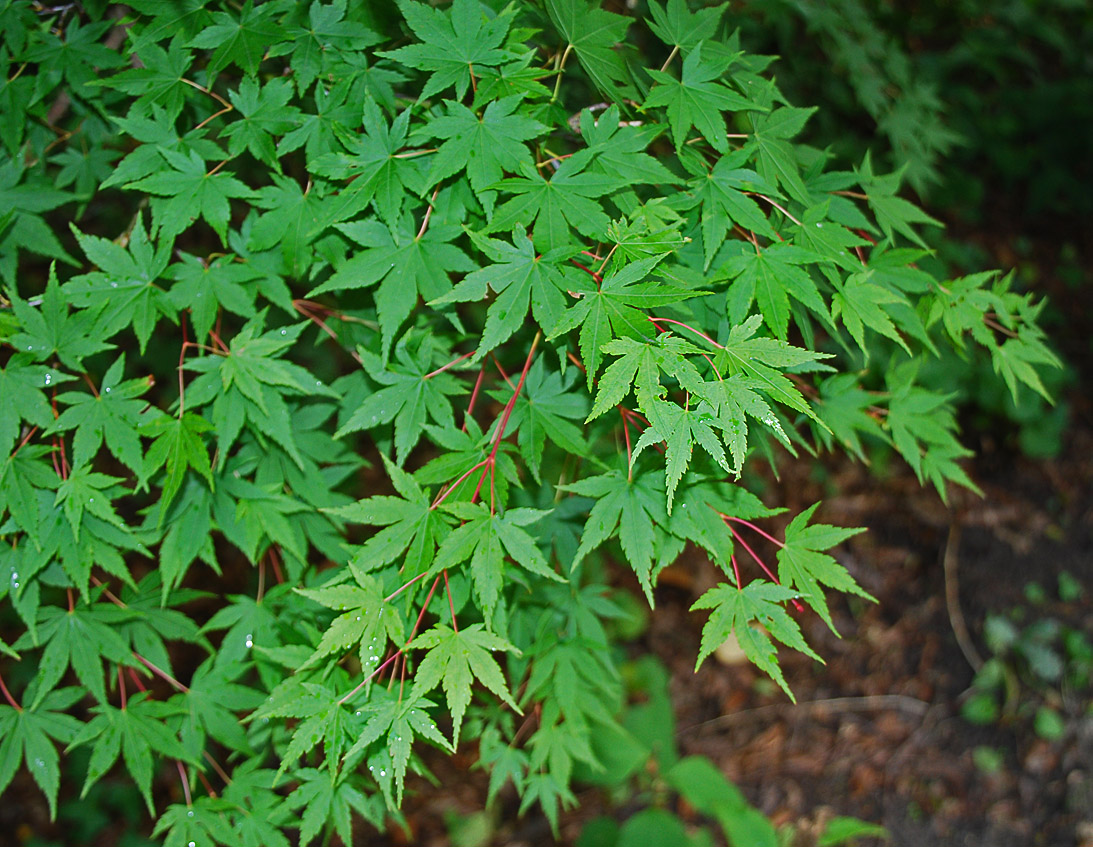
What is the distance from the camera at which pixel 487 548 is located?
1615mm

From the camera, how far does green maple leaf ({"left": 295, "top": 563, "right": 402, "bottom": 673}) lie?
1.58 m

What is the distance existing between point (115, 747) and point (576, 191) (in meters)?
1.74

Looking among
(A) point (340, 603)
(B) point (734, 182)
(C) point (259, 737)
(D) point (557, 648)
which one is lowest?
(C) point (259, 737)

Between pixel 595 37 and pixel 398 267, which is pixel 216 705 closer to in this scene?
pixel 398 267

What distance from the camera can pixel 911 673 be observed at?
4148 millimetres

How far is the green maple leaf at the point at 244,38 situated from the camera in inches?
69.6

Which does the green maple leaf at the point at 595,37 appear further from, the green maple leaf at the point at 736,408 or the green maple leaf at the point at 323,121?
the green maple leaf at the point at 736,408

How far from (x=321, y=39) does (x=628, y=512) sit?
1.23 metres

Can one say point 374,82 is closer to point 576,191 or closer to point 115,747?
point 576,191

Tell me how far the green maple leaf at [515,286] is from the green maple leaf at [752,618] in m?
0.65

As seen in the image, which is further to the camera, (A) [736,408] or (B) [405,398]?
(B) [405,398]

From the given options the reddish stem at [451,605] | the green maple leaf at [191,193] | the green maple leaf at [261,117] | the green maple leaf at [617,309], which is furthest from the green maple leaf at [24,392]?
the green maple leaf at [617,309]

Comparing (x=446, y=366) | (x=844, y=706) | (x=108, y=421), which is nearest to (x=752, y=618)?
(x=446, y=366)

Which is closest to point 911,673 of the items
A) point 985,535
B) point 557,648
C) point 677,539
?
point 985,535
